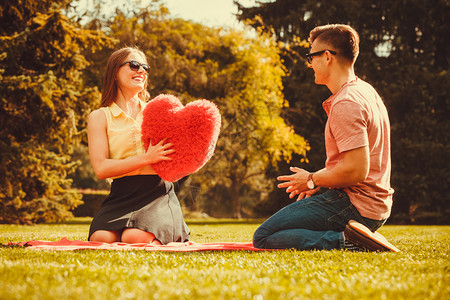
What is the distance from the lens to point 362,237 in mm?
3355

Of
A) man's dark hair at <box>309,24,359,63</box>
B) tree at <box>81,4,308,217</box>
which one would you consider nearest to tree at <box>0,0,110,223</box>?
tree at <box>81,4,308,217</box>

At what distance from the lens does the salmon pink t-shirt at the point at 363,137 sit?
3273mm

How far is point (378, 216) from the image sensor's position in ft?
11.6

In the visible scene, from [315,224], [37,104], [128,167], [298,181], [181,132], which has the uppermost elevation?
[37,104]

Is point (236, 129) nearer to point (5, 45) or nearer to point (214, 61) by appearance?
point (214, 61)

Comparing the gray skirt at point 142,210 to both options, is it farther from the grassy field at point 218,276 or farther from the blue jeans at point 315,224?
the blue jeans at point 315,224

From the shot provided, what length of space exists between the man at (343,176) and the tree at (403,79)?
15.8 meters

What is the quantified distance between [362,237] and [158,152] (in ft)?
6.08

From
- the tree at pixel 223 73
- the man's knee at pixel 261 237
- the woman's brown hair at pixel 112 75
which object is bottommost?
the man's knee at pixel 261 237

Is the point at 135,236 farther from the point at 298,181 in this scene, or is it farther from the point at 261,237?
the point at 298,181

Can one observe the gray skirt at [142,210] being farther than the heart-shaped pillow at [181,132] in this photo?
No

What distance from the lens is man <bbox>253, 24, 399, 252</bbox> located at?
3.30m

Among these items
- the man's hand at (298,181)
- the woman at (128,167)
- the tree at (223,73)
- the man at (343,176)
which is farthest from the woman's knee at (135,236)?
the tree at (223,73)

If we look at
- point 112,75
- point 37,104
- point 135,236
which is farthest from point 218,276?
point 37,104
